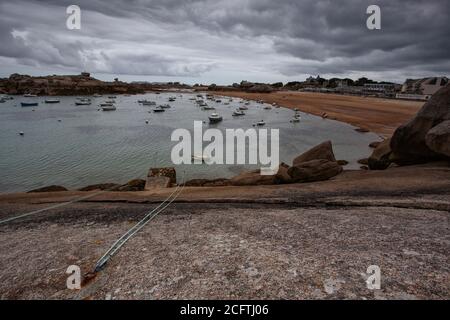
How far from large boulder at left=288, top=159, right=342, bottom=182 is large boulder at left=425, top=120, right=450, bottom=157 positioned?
18.5ft

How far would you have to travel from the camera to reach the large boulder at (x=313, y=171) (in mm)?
17562

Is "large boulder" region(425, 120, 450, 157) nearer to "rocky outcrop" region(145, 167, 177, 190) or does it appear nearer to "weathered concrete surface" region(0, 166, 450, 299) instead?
"weathered concrete surface" region(0, 166, 450, 299)

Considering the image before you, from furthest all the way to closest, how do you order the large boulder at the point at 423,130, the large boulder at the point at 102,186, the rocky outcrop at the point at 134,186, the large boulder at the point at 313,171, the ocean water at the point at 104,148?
1. the ocean water at the point at 104,148
2. the large boulder at the point at 102,186
3. the rocky outcrop at the point at 134,186
4. the large boulder at the point at 313,171
5. the large boulder at the point at 423,130

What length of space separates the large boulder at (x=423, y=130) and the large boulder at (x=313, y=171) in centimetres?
504

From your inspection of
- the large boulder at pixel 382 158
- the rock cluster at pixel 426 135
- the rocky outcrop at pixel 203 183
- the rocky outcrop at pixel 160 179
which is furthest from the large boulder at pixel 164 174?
the rock cluster at pixel 426 135

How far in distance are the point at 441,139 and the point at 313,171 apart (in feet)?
23.1

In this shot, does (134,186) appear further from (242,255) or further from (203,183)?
(242,255)

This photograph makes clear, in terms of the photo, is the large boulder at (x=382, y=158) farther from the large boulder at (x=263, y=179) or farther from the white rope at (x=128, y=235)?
the white rope at (x=128, y=235)

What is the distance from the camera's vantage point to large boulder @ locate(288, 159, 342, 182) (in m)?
17.6

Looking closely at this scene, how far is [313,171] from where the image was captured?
17766 millimetres

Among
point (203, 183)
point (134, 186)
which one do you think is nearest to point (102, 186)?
point (134, 186)
